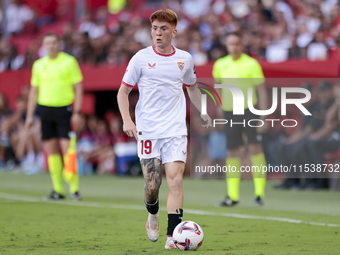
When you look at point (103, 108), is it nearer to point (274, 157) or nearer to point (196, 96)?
point (274, 157)

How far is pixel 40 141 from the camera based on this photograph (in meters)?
17.1

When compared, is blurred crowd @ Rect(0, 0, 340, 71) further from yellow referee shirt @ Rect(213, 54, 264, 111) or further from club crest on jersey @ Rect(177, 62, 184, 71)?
club crest on jersey @ Rect(177, 62, 184, 71)

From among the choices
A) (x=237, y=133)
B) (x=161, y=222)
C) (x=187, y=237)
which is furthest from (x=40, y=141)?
(x=187, y=237)

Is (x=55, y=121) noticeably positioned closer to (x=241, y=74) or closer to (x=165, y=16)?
(x=241, y=74)

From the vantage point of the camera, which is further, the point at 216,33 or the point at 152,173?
the point at 216,33

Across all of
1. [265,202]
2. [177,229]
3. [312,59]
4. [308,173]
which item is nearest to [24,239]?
[177,229]

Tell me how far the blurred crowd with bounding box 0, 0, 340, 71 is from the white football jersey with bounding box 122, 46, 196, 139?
23.8 feet

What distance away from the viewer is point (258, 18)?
15156 mm

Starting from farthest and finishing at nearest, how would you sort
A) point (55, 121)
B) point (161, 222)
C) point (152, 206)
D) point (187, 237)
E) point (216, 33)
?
1. point (216, 33)
2. point (55, 121)
3. point (161, 222)
4. point (152, 206)
5. point (187, 237)

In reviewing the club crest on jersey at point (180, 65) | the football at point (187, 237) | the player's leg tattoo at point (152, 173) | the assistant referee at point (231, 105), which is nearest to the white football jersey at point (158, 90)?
the club crest on jersey at point (180, 65)

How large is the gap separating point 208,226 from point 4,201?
409 centimetres

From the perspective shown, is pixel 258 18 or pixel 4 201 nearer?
pixel 4 201

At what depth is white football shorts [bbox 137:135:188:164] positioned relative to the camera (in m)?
5.25

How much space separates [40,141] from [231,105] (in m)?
9.45
